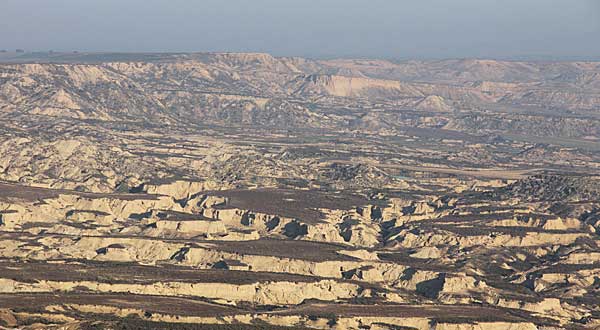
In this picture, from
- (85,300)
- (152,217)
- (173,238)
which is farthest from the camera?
(152,217)

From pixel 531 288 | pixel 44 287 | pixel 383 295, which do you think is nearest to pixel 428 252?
pixel 531 288

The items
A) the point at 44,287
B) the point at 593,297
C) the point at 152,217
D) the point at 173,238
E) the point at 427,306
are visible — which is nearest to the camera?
the point at 44,287

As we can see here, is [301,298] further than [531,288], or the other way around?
[531,288]

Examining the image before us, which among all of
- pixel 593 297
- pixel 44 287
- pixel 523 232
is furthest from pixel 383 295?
pixel 523 232

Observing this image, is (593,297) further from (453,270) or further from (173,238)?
(173,238)

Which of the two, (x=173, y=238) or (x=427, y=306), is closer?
(x=427, y=306)

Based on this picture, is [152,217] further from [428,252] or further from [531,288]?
[531,288]

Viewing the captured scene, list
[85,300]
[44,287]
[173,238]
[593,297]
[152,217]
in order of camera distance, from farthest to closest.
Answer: [152,217] → [173,238] → [593,297] → [44,287] → [85,300]

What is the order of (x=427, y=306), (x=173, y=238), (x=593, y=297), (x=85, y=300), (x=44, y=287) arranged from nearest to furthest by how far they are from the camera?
(x=85, y=300), (x=44, y=287), (x=427, y=306), (x=593, y=297), (x=173, y=238)

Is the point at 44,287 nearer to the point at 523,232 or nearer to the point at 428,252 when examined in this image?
the point at 428,252
